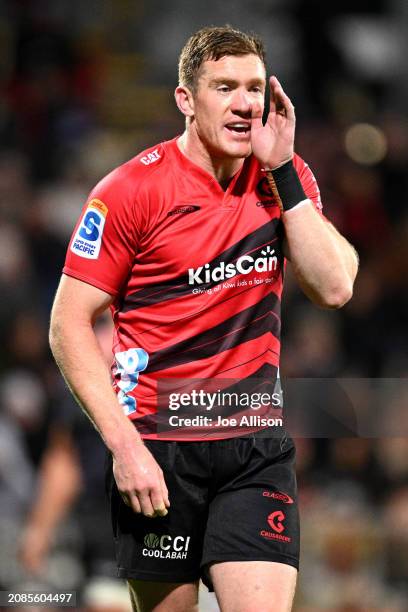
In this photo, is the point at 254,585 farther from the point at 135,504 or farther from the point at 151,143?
the point at 151,143

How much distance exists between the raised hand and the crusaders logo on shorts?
1180 mm

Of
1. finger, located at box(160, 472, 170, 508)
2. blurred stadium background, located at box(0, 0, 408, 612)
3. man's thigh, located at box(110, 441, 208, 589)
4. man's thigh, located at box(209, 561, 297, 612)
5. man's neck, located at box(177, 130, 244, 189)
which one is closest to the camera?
man's thigh, located at box(209, 561, 297, 612)

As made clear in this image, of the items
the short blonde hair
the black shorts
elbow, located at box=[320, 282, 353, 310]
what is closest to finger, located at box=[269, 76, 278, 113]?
the short blonde hair

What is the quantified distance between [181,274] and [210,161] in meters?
0.43

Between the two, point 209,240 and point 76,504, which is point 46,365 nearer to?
point 76,504

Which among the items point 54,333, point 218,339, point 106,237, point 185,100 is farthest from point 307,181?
point 54,333

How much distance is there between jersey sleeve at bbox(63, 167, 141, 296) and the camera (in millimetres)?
3879

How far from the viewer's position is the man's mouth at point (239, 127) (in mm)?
3951

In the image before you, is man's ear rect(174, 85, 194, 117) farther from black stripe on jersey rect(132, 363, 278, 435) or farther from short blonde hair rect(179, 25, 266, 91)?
black stripe on jersey rect(132, 363, 278, 435)

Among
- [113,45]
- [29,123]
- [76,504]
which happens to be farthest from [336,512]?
[113,45]

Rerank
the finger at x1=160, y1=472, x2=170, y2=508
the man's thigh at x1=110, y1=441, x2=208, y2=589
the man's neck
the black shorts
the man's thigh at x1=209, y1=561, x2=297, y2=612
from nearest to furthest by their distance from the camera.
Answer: the man's thigh at x1=209, y1=561, x2=297, y2=612
the finger at x1=160, y1=472, x2=170, y2=508
the black shorts
the man's thigh at x1=110, y1=441, x2=208, y2=589
the man's neck

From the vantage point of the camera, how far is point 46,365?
26.9 feet

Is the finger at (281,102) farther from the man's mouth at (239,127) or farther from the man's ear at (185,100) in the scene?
the man's ear at (185,100)

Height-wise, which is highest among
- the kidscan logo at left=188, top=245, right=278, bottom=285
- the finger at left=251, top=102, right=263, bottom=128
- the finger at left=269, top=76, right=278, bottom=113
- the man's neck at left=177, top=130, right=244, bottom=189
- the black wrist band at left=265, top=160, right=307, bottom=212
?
the finger at left=269, top=76, right=278, bottom=113
